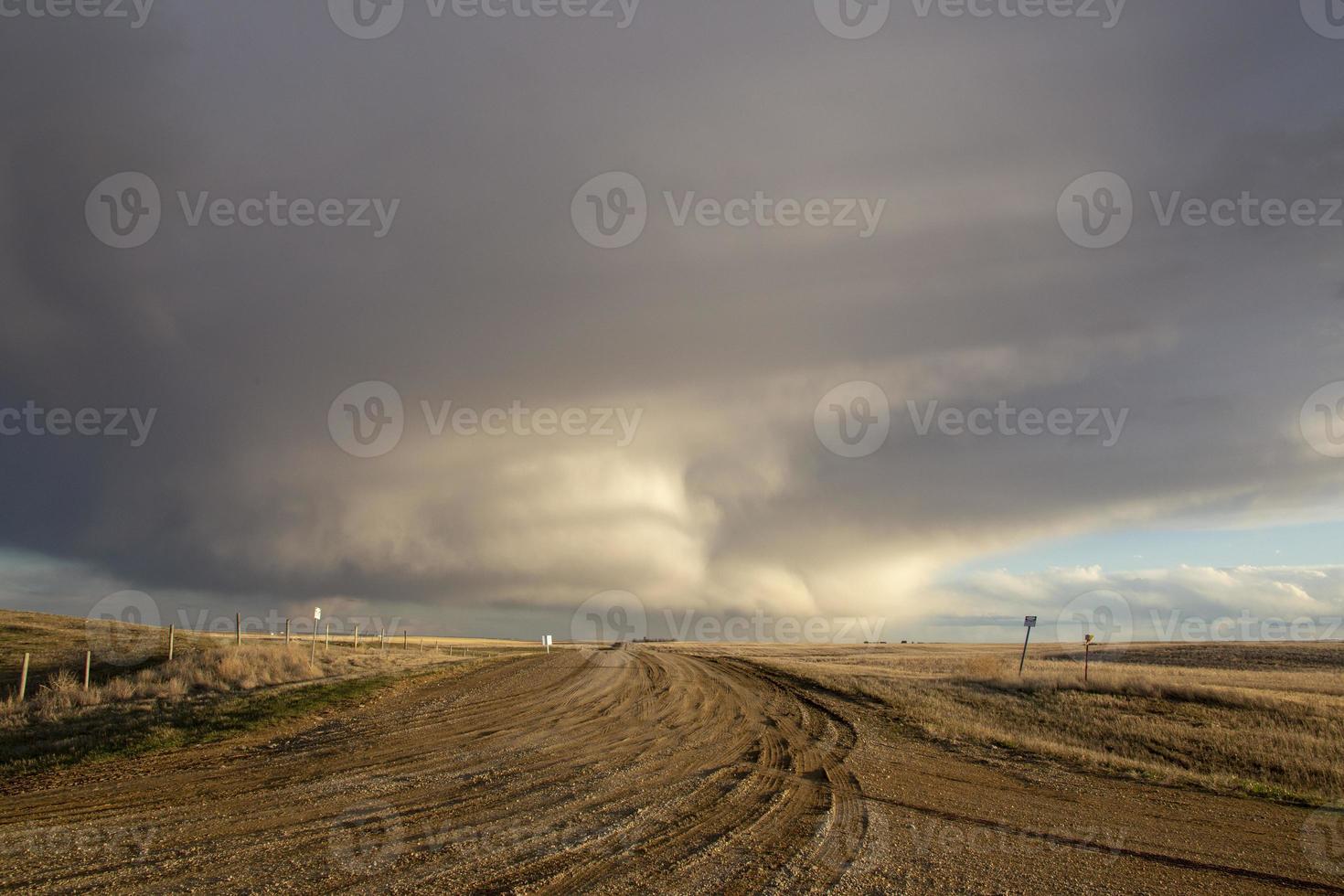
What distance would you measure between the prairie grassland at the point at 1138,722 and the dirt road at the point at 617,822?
90.0 inches

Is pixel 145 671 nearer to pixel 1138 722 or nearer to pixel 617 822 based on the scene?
pixel 617 822

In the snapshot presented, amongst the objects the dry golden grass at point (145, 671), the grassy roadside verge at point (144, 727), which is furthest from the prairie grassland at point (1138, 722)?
the dry golden grass at point (145, 671)

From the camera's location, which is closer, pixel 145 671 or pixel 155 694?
pixel 155 694

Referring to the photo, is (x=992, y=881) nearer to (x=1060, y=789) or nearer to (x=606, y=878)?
(x=606, y=878)

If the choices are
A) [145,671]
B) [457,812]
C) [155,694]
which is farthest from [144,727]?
[145,671]

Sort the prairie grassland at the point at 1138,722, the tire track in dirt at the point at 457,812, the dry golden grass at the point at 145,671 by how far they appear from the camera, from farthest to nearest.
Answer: the dry golden grass at the point at 145,671 < the prairie grassland at the point at 1138,722 < the tire track in dirt at the point at 457,812

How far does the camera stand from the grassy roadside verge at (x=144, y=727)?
14.4 meters

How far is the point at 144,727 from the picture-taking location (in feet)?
A: 56.5

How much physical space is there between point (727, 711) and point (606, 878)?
611 inches

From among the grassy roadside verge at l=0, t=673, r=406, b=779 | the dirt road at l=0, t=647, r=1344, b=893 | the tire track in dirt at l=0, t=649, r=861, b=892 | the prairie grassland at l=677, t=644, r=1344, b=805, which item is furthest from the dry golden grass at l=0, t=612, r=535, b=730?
the prairie grassland at l=677, t=644, r=1344, b=805

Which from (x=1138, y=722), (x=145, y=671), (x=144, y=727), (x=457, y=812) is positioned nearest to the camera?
(x=457, y=812)

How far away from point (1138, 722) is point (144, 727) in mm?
27004

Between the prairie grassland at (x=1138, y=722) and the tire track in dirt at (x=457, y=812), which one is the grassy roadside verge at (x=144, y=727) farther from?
the prairie grassland at (x=1138, y=722)

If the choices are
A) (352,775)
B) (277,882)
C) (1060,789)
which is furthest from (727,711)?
(277,882)
